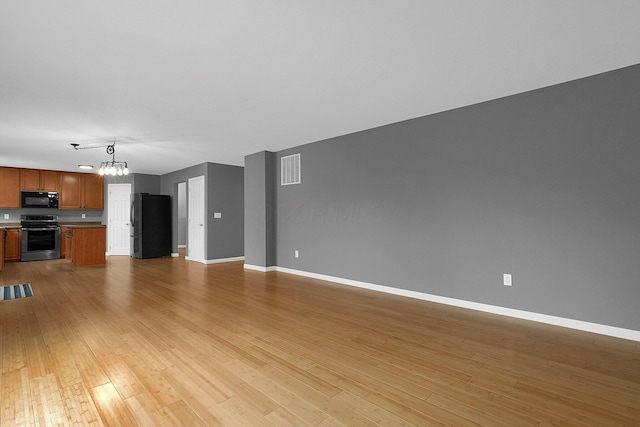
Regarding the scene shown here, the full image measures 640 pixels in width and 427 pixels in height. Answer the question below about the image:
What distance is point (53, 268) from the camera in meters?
6.56

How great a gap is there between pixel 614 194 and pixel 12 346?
560 centimetres

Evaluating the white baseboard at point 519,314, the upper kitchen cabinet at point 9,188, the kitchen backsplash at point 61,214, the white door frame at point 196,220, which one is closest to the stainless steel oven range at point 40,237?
the kitchen backsplash at point 61,214

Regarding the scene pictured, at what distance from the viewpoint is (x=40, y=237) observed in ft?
25.3

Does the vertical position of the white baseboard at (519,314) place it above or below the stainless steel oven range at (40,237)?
below

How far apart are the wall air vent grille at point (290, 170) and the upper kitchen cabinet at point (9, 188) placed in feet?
23.7

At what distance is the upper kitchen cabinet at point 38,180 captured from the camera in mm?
7848

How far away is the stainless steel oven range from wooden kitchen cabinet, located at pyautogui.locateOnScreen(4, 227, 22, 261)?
0.13 metres

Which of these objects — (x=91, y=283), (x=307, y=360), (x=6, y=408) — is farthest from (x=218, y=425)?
(x=91, y=283)

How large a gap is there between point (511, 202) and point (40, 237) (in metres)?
10.4

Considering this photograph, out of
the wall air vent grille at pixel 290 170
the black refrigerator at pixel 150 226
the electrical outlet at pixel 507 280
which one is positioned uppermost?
the wall air vent grille at pixel 290 170

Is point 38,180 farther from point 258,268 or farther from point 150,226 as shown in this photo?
point 258,268

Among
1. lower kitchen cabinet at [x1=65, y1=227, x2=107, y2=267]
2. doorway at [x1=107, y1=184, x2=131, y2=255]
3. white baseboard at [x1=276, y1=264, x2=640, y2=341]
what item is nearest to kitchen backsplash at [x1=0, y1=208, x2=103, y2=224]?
doorway at [x1=107, y1=184, x2=131, y2=255]

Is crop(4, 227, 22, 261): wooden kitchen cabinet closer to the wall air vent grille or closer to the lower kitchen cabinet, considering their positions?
the lower kitchen cabinet

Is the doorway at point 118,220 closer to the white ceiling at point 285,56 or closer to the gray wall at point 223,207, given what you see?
the gray wall at point 223,207
